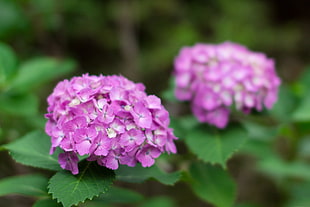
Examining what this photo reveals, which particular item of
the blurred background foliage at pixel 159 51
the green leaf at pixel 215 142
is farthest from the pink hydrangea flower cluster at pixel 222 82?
the blurred background foliage at pixel 159 51

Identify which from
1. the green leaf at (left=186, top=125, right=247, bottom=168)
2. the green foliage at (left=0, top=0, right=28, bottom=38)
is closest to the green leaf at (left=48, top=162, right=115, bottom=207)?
the green leaf at (left=186, top=125, right=247, bottom=168)

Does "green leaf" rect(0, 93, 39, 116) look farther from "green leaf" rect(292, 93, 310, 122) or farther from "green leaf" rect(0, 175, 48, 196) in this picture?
"green leaf" rect(292, 93, 310, 122)

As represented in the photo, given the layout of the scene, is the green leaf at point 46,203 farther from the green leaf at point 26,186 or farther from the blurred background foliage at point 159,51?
the blurred background foliage at point 159,51

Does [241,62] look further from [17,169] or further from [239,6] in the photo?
[239,6]

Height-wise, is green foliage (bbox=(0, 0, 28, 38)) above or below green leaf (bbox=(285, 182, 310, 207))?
above

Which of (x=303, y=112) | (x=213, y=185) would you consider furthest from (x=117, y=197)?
(x=303, y=112)

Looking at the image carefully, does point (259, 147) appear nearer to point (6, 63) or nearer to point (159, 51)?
point (6, 63)
